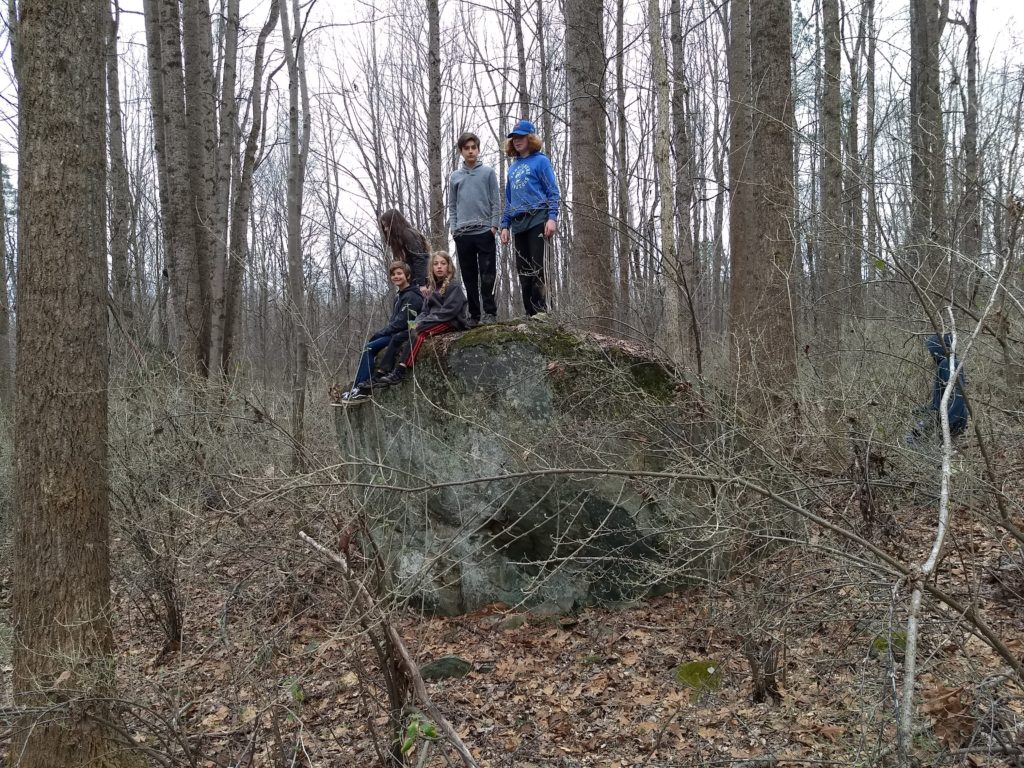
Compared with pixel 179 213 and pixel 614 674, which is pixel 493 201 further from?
pixel 179 213

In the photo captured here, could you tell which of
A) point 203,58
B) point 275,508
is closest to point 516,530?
point 275,508

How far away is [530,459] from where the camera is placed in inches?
192

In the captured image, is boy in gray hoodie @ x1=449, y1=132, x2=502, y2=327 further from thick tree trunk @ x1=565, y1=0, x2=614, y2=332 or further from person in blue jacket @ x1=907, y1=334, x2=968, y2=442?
person in blue jacket @ x1=907, y1=334, x2=968, y2=442

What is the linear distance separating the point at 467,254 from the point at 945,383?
13.3 ft

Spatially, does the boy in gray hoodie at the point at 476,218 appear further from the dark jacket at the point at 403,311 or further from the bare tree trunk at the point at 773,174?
the bare tree trunk at the point at 773,174

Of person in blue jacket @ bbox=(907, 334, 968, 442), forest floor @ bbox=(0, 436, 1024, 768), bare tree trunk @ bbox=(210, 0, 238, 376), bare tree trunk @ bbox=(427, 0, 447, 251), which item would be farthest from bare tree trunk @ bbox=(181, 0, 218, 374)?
person in blue jacket @ bbox=(907, 334, 968, 442)

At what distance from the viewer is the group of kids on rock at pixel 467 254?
5.58 metres

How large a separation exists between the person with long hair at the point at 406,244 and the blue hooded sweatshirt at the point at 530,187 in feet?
2.41

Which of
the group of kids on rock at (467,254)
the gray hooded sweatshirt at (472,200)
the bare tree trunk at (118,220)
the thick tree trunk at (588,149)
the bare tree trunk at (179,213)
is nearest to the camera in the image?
the group of kids on rock at (467,254)

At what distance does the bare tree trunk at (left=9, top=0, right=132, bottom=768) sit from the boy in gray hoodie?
9.18 ft

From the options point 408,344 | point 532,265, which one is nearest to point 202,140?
point 408,344

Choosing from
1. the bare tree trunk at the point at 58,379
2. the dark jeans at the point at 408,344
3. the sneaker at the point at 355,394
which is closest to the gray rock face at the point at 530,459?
the dark jeans at the point at 408,344

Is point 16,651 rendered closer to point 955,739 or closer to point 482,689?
point 482,689

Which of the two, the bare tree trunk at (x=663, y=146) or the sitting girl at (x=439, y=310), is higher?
the bare tree trunk at (x=663, y=146)
